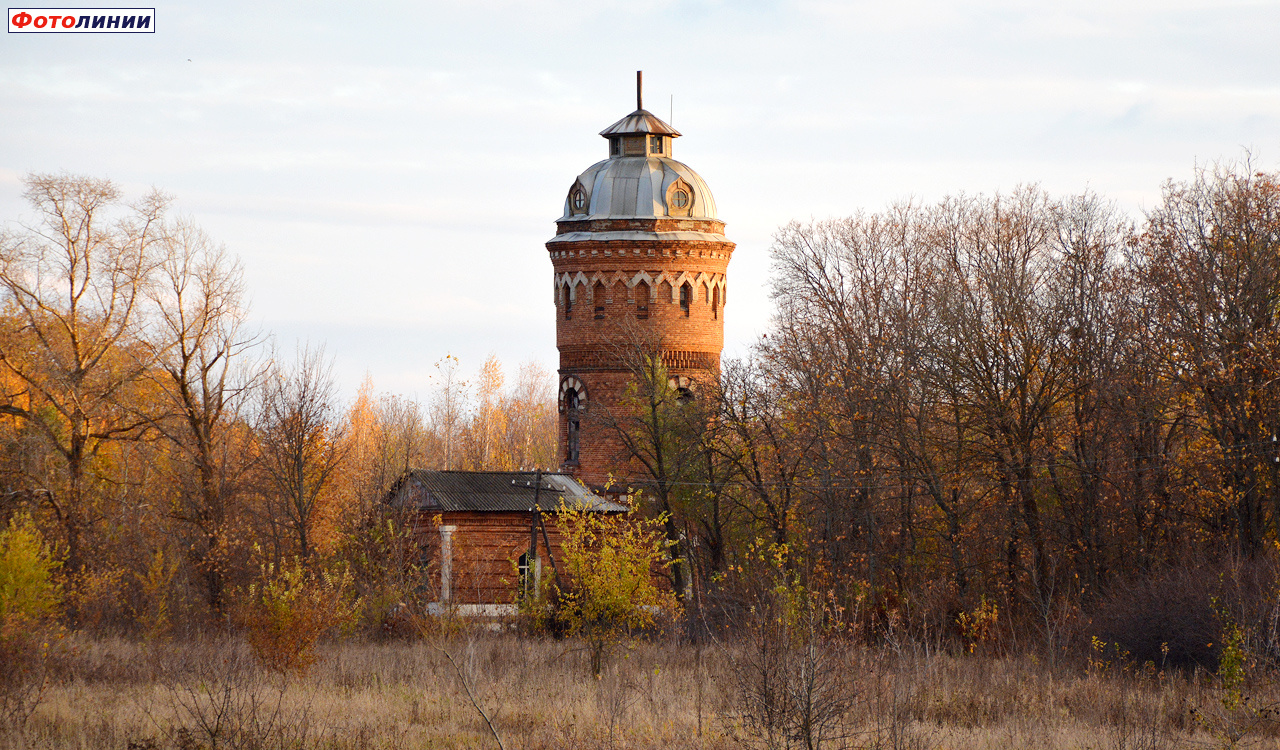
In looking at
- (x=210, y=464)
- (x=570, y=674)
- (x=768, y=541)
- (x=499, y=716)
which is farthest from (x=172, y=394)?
(x=499, y=716)

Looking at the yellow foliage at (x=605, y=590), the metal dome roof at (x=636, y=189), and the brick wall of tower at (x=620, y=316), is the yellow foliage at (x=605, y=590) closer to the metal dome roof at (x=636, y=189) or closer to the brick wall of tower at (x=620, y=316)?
the brick wall of tower at (x=620, y=316)

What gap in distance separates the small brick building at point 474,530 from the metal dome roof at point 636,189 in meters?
7.41

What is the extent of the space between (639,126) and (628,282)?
4312 millimetres

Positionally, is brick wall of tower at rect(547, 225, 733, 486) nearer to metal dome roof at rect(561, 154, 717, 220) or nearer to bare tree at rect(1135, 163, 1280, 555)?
metal dome roof at rect(561, 154, 717, 220)

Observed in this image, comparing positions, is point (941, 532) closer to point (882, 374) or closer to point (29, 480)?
point (882, 374)

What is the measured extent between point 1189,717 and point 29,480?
88.2 ft

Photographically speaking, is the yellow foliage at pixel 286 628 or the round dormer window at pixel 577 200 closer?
the yellow foliage at pixel 286 628

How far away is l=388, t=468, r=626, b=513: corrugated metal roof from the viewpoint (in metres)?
31.0

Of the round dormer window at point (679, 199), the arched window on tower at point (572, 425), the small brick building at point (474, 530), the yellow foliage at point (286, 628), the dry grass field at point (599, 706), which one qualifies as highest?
the round dormer window at point (679, 199)

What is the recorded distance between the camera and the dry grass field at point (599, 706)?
12883mm

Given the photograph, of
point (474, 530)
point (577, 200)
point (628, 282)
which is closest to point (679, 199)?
point (628, 282)

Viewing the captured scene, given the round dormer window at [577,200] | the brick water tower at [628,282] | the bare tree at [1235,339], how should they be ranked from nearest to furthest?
the bare tree at [1235,339] < the brick water tower at [628,282] < the round dormer window at [577,200]

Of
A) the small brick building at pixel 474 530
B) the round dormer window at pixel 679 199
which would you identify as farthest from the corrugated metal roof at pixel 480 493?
the round dormer window at pixel 679 199

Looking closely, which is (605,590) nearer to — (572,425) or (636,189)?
(572,425)
